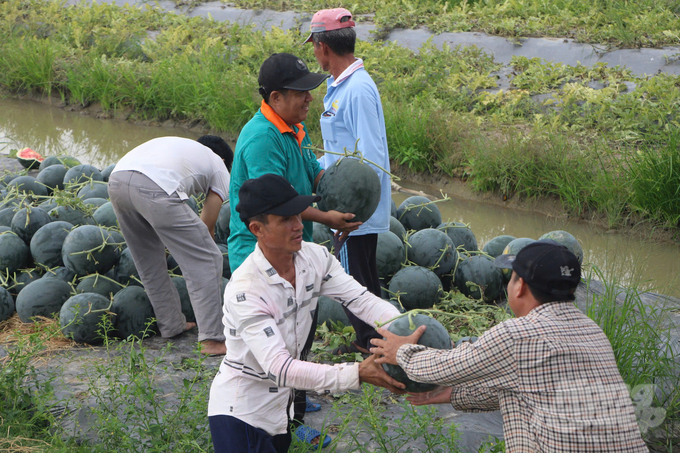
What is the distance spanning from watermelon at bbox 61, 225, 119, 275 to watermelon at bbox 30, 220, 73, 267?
133mm

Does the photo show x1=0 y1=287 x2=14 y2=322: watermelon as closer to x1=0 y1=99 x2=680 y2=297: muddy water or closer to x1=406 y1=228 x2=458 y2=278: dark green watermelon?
x1=406 y1=228 x2=458 y2=278: dark green watermelon

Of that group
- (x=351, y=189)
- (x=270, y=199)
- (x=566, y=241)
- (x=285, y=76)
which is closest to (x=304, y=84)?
(x=285, y=76)

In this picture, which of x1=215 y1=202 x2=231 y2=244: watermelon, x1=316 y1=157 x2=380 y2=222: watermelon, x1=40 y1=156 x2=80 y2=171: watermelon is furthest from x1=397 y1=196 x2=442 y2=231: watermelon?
x1=40 y1=156 x2=80 y2=171: watermelon

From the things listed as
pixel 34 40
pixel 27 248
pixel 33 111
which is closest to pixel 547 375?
pixel 27 248

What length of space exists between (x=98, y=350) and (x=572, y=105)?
647 centimetres

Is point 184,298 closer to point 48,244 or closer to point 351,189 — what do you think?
point 48,244

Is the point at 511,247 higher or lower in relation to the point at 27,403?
higher

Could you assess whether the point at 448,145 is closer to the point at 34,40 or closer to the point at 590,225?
the point at 590,225

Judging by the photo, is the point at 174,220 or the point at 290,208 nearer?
the point at 290,208

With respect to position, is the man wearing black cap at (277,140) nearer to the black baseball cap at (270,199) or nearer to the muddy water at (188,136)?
the black baseball cap at (270,199)

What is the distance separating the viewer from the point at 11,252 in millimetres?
4727

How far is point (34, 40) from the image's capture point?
39.1 ft

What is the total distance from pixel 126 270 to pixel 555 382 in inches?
134

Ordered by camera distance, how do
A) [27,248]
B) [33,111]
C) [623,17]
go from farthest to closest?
[33,111], [623,17], [27,248]
